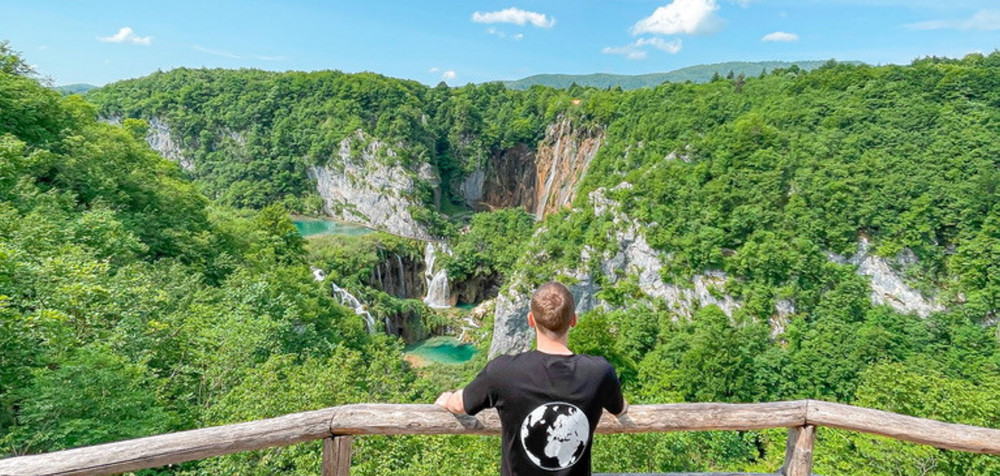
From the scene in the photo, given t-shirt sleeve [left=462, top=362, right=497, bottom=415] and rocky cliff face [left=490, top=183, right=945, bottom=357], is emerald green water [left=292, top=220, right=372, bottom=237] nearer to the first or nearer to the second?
rocky cliff face [left=490, top=183, right=945, bottom=357]

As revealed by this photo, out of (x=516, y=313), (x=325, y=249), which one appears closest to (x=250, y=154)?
(x=325, y=249)

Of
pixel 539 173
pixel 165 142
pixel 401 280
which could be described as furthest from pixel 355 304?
pixel 165 142

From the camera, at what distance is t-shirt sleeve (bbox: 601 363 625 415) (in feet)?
7.29

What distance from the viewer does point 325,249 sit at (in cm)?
4188

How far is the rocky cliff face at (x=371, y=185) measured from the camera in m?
61.3

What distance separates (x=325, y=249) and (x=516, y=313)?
2054 cm

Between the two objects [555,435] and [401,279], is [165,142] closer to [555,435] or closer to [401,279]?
[401,279]

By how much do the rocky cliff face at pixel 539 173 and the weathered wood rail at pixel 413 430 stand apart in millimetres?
43701

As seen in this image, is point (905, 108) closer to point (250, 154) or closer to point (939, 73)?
point (939, 73)

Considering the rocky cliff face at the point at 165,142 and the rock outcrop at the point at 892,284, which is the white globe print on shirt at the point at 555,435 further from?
the rocky cliff face at the point at 165,142

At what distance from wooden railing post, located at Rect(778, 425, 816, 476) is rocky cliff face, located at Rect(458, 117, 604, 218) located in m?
43.7

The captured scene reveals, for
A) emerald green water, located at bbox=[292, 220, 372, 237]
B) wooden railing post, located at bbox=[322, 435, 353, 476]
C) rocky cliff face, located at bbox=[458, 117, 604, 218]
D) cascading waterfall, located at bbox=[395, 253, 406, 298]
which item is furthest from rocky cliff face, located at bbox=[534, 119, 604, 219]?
wooden railing post, located at bbox=[322, 435, 353, 476]

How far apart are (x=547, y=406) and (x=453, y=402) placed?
1.92ft

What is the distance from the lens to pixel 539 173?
207 feet
